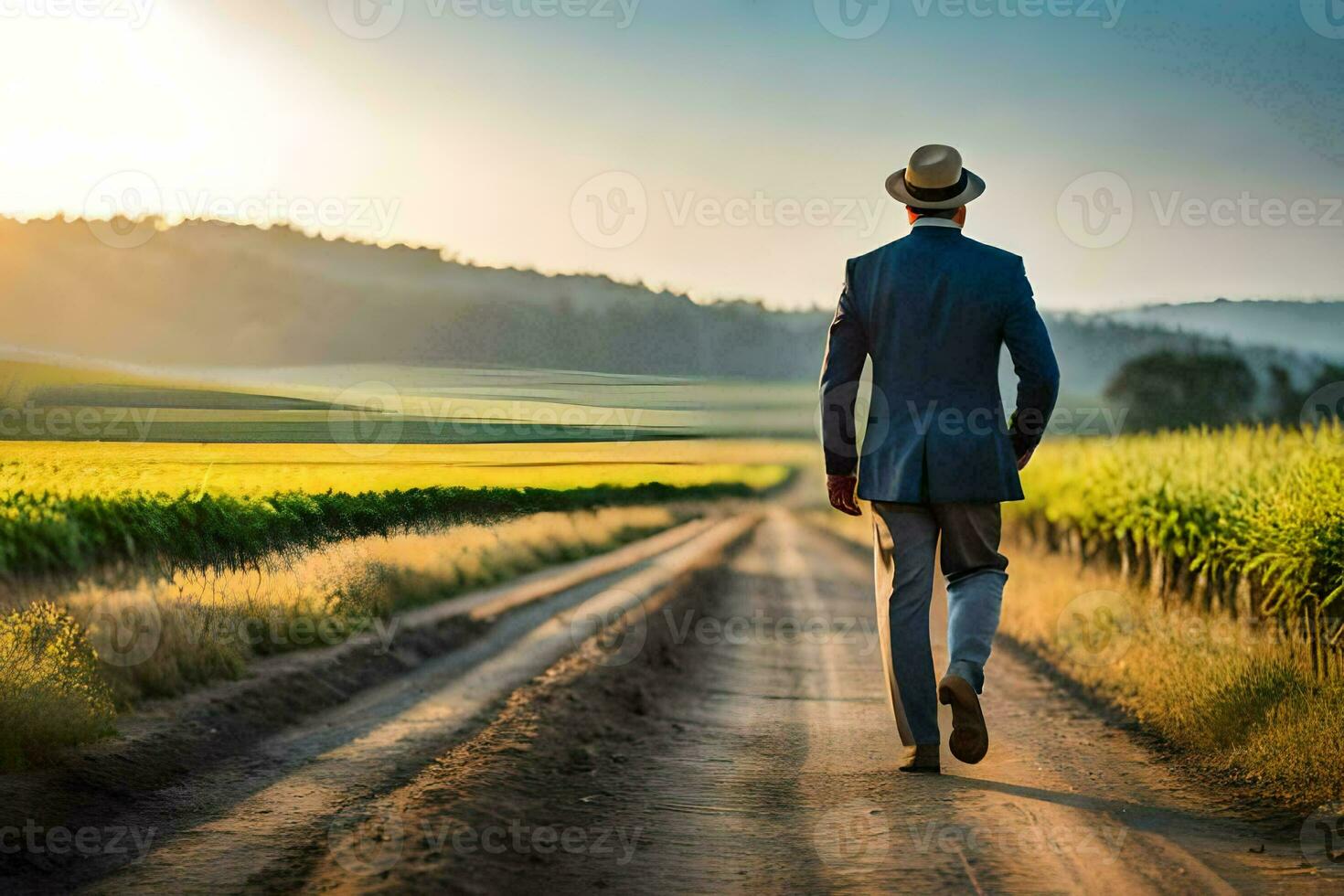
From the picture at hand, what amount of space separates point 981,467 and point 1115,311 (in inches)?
1723

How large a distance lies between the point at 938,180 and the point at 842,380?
3.66 ft

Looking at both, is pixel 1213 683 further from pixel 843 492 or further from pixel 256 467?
pixel 256 467

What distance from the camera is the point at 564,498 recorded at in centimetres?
1133

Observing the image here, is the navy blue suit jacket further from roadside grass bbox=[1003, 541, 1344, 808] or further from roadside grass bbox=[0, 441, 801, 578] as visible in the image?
roadside grass bbox=[0, 441, 801, 578]

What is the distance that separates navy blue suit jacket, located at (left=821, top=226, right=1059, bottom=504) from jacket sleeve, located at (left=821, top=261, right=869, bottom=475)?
0.21 feet

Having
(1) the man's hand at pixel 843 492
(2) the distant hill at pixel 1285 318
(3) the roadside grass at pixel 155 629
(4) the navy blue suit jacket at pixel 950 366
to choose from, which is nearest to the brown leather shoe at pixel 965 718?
(4) the navy blue suit jacket at pixel 950 366

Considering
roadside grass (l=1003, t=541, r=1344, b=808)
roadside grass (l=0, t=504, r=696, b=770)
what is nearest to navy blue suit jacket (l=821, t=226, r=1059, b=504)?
roadside grass (l=1003, t=541, r=1344, b=808)

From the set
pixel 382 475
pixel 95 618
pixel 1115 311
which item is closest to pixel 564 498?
pixel 382 475

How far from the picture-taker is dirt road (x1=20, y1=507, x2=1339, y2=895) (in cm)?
512

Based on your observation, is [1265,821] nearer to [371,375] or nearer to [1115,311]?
[371,375]

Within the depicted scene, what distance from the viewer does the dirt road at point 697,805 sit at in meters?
5.12

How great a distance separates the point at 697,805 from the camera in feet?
Answer: 21.7

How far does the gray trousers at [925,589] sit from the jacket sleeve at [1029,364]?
43cm

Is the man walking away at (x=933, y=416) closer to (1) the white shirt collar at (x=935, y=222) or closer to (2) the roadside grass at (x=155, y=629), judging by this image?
(1) the white shirt collar at (x=935, y=222)
